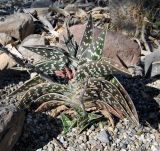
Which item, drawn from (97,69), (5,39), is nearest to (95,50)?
(97,69)

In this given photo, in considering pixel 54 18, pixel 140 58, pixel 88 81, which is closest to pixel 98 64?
pixel 88 81

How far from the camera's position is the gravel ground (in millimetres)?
2719

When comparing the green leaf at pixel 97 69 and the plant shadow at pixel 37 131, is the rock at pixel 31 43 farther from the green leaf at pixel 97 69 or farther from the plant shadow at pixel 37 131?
the green leaf at pixel 97 69

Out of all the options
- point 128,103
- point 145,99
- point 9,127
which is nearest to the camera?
point 9,127

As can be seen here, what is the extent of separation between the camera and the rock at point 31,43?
11.9 ft

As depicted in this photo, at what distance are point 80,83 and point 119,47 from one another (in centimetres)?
107

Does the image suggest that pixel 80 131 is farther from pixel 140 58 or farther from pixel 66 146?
pixel 140 58

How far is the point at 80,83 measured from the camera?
8.91 feet

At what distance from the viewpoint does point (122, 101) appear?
2.64 m

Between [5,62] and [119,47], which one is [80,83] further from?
[119,47]

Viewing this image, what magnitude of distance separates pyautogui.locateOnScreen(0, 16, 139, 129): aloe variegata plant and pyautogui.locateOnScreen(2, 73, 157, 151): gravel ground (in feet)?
0.29

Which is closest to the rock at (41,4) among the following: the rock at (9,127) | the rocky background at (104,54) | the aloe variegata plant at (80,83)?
the rocky background at (104,54)

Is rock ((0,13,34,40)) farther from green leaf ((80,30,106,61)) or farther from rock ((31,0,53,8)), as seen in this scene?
green leaf ((80,30,106,61))

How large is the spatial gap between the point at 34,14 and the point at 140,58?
1.27 metres
